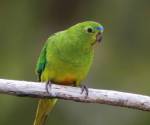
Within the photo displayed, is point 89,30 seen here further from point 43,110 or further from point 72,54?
point 43,110

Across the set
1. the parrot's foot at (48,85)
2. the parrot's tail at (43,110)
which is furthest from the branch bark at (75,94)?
the parrot's tail at (43,110)

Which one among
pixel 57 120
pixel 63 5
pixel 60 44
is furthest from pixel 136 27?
pixel 60 44

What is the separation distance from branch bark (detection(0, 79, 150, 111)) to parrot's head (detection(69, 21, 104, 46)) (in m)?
0.49

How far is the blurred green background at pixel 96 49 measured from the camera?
10.4m

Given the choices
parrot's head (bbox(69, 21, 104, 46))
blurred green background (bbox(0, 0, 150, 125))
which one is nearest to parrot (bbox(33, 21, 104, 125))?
parrot's head (bbox(69, 21, 104, 46))

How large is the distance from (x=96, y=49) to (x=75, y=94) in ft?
13.2

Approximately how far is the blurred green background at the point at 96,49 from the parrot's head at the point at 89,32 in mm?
3567

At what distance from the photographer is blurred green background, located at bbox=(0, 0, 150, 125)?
10398 millimetres

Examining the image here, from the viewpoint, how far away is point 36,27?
11.3m

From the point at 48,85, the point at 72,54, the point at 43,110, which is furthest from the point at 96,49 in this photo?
the point at 48,85

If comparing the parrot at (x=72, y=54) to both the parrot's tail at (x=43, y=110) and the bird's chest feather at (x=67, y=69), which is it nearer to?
the bird's chest feather at (x=67, y=69)

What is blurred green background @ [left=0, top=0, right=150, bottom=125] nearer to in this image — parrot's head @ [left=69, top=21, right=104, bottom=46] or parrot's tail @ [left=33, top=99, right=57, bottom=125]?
parrot's tail @ [left=33, top=99, right=57, bottom=125]

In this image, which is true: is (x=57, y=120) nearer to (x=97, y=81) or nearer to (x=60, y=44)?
(x=97, y=81)

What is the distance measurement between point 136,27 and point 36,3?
152 cm
